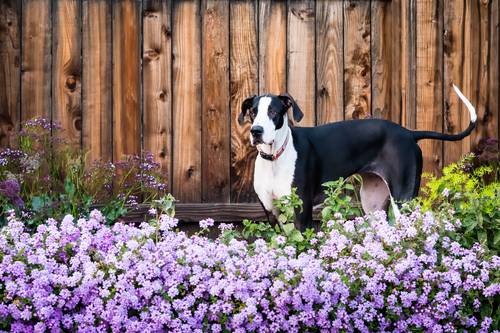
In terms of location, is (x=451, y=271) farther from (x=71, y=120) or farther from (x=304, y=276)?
(x=71, y=120)

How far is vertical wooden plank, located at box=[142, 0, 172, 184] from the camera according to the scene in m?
6.12

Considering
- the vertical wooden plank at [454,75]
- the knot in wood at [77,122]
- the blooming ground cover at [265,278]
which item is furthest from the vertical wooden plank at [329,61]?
the blooming ground cover at [265,278]

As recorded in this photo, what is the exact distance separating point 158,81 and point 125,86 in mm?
217

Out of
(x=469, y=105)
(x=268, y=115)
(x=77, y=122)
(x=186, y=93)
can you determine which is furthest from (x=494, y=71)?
(x=77, y=122)

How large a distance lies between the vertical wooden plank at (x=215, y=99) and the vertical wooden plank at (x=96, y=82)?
0.62 m

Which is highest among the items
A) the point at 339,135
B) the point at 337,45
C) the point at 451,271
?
the point at 337,45

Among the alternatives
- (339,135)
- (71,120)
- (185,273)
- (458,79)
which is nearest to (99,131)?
(71,120)

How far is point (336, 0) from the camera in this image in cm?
628

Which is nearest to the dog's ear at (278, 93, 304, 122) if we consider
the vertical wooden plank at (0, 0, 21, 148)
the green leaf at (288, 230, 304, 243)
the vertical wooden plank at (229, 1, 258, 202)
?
the vertical wooden plank at (229, 1, 258, 202)

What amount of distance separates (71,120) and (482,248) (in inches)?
126

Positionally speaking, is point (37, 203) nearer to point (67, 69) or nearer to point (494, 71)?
point (67, 69)

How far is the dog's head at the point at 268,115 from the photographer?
5.20m

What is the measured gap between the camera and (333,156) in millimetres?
5668

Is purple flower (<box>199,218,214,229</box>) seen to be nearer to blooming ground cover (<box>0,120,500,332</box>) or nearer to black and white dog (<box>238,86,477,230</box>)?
blooming ground cover (<box>0,120,500,332</box>)
